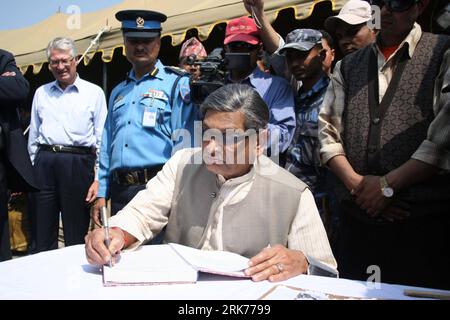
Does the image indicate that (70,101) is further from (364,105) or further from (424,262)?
(424,262)

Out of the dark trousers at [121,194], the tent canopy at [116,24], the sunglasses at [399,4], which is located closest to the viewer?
the sunglasses at [399,4]

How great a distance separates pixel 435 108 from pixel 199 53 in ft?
8.45

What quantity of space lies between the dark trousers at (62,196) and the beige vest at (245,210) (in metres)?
2.01

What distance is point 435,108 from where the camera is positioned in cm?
199

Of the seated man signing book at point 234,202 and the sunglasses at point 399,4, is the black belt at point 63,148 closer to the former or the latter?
the seated man signing book at point 234,202

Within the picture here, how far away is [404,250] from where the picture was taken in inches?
81.4

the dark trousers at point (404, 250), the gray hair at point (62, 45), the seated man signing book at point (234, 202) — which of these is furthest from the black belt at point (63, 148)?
the dark trousers at point (404, 250)

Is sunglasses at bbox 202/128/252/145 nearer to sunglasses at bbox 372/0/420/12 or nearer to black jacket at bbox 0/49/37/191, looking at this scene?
sunglasses at bbox 372/0/420/12

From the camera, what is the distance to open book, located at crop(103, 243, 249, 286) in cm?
146

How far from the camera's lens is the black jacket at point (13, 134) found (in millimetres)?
3043

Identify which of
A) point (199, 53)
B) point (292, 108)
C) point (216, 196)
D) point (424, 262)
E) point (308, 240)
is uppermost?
point (199, 53)

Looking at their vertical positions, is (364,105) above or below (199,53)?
below

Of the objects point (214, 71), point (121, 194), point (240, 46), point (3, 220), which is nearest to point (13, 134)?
point (3, 220)
